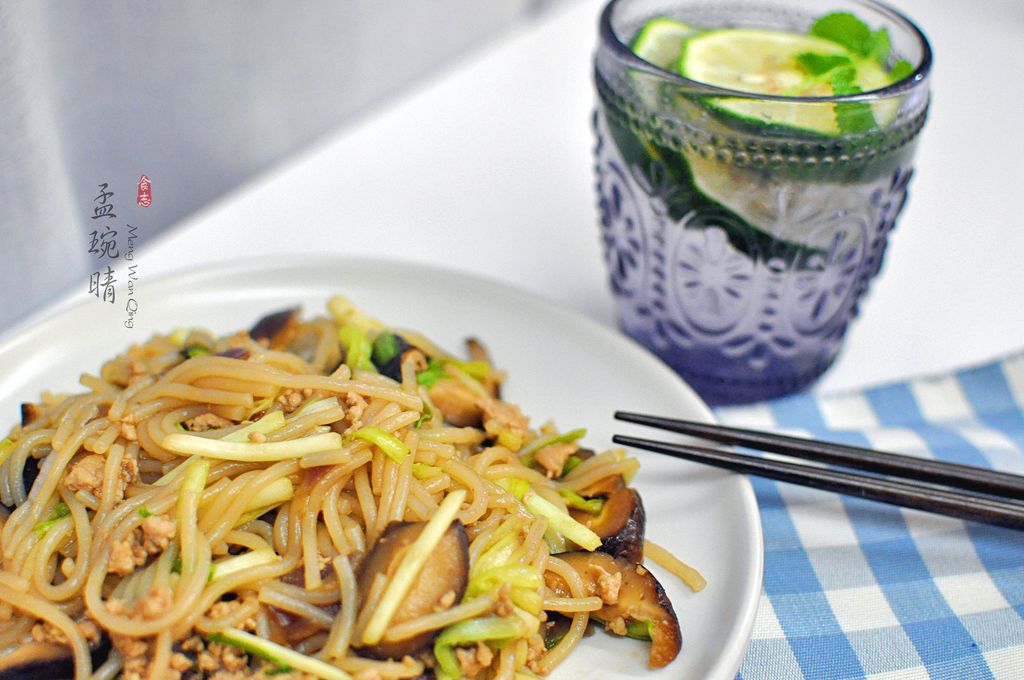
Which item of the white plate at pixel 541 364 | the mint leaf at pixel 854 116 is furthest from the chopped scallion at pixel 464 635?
the mint leaf at pixel 854 116

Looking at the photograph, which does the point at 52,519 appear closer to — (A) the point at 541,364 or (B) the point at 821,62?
(A) the point at 541,364

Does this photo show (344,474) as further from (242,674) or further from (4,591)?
(4,591)

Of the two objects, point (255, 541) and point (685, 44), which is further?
point (685, 44)

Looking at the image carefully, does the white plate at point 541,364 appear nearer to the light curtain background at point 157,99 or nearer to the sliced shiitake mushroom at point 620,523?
the sliced shiitake mushroom at point 620,523

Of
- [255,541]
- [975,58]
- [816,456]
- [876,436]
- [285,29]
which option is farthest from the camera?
[975,58]

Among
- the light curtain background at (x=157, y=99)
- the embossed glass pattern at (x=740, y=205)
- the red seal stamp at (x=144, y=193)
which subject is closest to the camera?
the embossed glass pattern at (x=740, y=205)

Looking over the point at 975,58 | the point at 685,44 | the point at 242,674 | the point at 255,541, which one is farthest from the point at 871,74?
the point at 975,58
